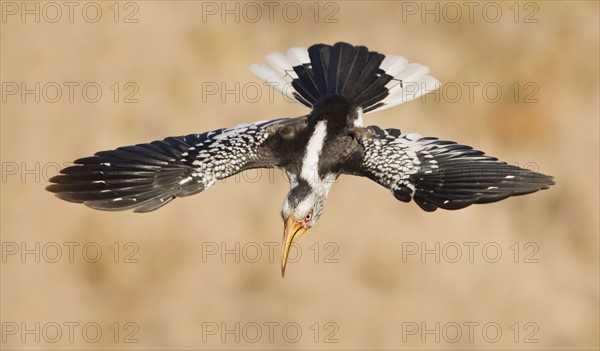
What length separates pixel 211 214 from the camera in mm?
17828

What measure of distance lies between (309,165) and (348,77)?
1.45 m

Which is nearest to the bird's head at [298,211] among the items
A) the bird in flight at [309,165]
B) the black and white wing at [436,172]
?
the bird in flight at [309,165]

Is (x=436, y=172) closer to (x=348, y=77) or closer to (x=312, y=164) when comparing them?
(x=312, y=164)

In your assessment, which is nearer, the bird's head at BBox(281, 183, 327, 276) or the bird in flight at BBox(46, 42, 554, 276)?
the bird in flight at BBox(46, 42, 554, 276)

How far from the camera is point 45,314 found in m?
18.2

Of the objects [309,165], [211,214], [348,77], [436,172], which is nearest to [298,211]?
[309,165]

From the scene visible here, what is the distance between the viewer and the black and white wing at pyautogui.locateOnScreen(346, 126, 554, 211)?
11.5m

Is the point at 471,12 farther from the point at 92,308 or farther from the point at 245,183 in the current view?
the point at 92,308

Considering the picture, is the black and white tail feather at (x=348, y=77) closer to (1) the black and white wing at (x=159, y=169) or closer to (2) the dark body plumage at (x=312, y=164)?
(2) the dark body plumage at (x=312, y=164)

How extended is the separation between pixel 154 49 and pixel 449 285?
14.9 ft

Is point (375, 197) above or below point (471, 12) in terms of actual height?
below

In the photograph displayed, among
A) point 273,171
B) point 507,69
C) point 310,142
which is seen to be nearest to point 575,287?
point 507,69

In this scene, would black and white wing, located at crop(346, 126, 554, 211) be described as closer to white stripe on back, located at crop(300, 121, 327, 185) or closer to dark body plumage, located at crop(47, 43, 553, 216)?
dark body plumage, located at crop(47, 43, 553, 216)

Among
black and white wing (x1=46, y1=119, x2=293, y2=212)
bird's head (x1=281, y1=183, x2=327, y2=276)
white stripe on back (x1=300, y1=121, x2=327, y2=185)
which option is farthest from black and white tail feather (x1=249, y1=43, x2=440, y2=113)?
bird's head (x1=281, y1=183, x2=327, y2=276)
